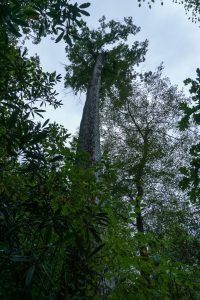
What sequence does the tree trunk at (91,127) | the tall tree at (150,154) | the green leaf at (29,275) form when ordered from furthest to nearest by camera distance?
the tall tree at (150,154)
the tree trunk at (91,127)
the green leaf at (29,275)

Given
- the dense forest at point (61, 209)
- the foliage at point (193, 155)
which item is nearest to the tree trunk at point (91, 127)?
the dense forest at point (61, 209)

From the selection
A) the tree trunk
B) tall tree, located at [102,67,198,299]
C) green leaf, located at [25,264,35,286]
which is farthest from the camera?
tall tree, located at [102,67,198,299]

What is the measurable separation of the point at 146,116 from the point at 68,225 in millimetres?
13512

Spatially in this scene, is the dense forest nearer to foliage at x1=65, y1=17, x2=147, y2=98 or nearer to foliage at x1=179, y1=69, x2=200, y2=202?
foliage at x1=179, y1=69, x2=200, y2=202

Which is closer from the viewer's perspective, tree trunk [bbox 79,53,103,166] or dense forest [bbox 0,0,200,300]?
dense forest [bbox 0,0,200,300]

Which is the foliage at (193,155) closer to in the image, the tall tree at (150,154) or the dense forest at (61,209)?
the dense forest at (61,209)

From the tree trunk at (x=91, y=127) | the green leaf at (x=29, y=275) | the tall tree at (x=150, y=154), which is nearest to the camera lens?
the green leaf at (x=29, y=275)

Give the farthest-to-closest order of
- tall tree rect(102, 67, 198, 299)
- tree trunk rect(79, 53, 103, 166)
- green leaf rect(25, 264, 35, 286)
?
1. tall tree rect(102, 67, 198, 299)
2. tree trunk rect(79, 53, 103, 166)
3. green leaf rect(25, 264, 35, 286)

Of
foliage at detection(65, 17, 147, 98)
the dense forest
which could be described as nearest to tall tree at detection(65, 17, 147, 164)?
foliage at detection(65, 17, 147, 98)

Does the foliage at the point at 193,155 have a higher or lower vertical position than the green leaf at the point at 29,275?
higher

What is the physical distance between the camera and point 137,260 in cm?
270

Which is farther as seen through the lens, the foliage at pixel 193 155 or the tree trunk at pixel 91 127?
the tree trunk at pixel 91 127

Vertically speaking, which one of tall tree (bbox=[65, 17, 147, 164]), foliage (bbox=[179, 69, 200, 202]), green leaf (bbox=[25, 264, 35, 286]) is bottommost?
green leaf (bbox=[25, 264, 35, 286])

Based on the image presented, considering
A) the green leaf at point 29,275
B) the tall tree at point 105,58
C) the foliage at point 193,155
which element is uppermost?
the tall tree at point 105,58
